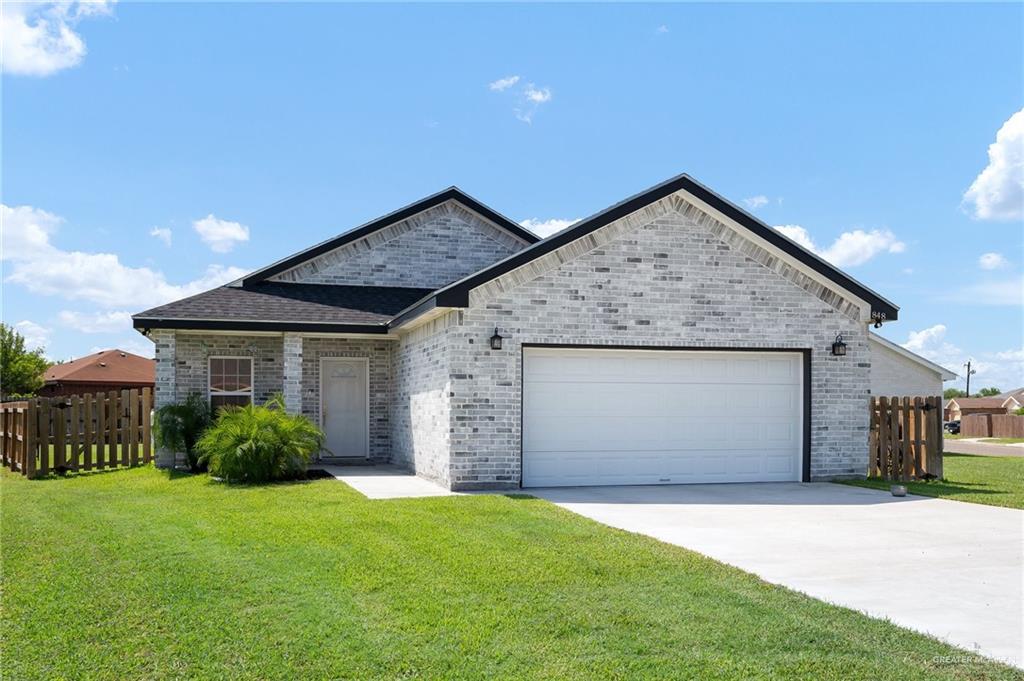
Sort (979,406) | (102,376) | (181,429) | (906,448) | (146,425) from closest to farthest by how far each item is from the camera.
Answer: (906,448), (181,429), (146,425), (102,376), (979,406)

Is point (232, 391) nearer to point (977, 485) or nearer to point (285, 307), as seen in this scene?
point (285, 307)

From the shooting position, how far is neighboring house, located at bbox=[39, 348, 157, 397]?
42.6m

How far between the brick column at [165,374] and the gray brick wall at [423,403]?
4.37 metres

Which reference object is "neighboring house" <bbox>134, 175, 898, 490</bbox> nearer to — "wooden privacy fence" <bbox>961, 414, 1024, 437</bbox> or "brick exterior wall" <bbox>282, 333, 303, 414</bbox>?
"brick exterior wall" <bbox>282, 333, 303, 414</bbox>

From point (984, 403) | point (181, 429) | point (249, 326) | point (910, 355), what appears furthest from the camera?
point (984, 403)

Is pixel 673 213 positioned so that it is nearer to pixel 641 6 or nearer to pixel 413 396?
pixel 641 6

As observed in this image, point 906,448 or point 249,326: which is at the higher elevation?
point 249,326

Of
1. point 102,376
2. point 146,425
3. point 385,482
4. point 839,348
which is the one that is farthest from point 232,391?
point 102,376

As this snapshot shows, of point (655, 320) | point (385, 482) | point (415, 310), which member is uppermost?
point (415, 310)

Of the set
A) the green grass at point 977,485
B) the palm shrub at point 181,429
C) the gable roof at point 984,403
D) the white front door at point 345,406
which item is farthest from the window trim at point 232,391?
the gable roof at point 984,403

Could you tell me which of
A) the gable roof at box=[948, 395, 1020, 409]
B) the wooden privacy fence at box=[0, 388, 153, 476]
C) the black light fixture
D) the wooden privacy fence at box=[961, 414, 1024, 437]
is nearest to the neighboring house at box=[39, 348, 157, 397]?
the wooden privacy fence at box=[0, 388, 153, 476]

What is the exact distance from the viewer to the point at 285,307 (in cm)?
1755

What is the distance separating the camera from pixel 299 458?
14602mm

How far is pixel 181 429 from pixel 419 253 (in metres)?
7.19
